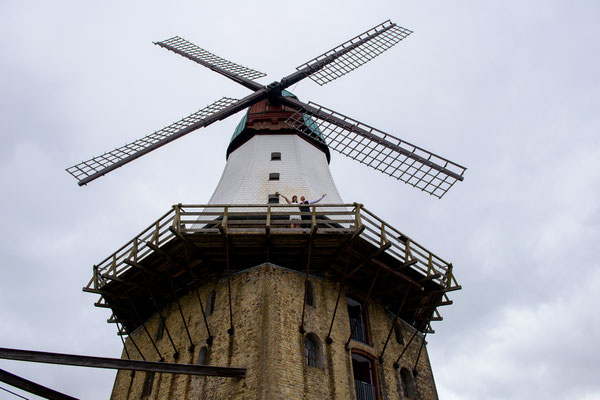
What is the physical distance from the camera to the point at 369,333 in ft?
60.8

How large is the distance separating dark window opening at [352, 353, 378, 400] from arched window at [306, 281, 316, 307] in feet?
7.51

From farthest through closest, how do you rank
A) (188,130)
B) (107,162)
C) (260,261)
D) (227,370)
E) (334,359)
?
(188,130) → (107,162) → (260,261) → (334,359) → (227,370)

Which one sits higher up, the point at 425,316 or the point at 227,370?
the point at 425,316

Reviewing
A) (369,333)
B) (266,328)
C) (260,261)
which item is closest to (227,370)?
(266,328)

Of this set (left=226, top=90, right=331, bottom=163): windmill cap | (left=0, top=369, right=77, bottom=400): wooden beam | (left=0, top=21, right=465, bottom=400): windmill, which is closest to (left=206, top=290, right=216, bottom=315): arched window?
(left=0, top=21, right=465, bottom=400): windmill

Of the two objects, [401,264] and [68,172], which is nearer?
[401,264]

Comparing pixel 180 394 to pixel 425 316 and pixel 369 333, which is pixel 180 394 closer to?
pixel 369 333

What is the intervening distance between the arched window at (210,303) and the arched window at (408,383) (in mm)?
7252

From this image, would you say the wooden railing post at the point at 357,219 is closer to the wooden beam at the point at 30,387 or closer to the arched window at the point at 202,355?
the arched window at the point at 202,355

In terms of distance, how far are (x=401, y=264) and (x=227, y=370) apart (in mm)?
7062

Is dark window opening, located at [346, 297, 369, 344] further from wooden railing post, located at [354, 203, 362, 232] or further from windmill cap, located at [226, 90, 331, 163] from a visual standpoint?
windmill cap, located at [226, 90, 331, 163]

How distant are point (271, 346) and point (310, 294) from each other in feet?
9.71

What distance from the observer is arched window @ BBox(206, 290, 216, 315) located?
58.2 ft

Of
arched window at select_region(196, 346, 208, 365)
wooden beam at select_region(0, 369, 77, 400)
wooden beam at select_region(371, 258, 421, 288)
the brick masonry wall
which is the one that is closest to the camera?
wooden beam at select_region(0, 369, 77, 400)
